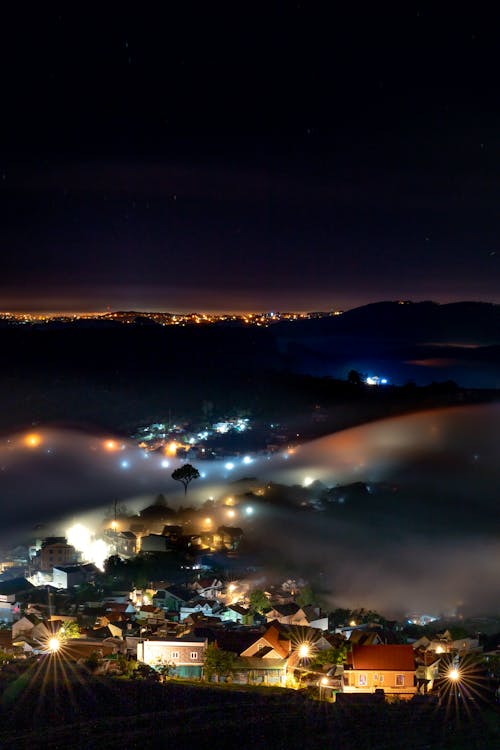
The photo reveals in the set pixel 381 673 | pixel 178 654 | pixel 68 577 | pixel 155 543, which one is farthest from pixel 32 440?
pixel 381 673

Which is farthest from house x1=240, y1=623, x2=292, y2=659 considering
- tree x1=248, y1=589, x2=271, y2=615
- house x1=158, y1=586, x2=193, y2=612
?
house x1=158, y1=586, x2=193, y2=612

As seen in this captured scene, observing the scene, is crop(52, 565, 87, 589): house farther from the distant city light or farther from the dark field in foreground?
the distant city light

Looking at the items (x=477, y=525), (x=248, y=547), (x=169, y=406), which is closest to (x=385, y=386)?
(x=169, y=406)

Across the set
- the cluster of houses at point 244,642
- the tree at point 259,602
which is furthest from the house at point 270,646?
the tree at point 259,602

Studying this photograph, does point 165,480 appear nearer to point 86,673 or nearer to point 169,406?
point 86,673

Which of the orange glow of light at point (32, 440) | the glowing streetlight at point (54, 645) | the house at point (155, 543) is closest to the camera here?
the glowing streetlight at point (54, 645)

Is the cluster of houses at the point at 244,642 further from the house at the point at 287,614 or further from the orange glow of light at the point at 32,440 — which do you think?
the orange glow of light at the point at 32,440
